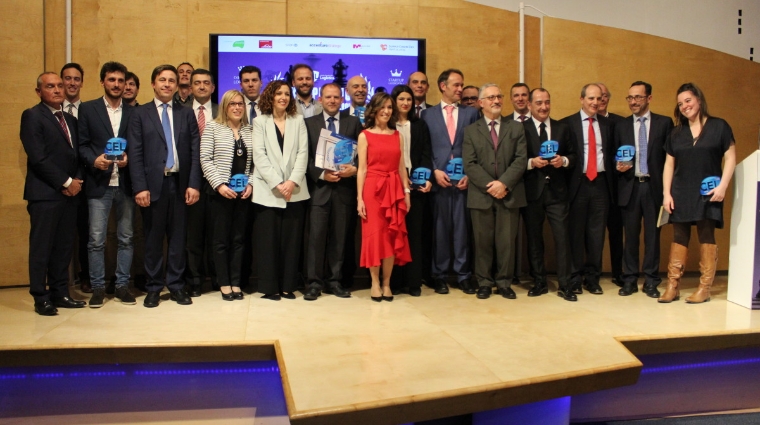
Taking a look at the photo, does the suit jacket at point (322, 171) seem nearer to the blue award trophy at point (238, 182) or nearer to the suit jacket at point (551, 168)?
the blue award trophy at point (238, 182)

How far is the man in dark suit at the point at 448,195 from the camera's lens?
16.7 ft

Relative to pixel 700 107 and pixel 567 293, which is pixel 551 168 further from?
pixel 700 107

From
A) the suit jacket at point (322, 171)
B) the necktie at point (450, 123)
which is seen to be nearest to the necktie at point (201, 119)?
the suit jacket at point (322, 171)

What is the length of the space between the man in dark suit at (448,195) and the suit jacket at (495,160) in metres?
0.20

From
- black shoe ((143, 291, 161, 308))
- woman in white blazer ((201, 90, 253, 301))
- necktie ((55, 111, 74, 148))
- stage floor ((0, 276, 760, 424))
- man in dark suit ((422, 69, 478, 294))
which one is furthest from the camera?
man in dark suit ((422, 69, 478, 294))

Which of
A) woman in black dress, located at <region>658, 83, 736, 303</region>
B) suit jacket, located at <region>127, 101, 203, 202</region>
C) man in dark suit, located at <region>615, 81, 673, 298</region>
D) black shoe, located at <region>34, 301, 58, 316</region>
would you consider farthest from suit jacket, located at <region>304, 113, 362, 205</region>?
woman in black dress, located at <region>658, 83, 736, 303</region>

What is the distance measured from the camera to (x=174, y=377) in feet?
12.1

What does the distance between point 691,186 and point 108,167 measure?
401 centimetres

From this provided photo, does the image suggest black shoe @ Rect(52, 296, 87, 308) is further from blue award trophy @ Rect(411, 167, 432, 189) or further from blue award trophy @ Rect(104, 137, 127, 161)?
blue award trophy @ Rect(411, 167, 432, 189)

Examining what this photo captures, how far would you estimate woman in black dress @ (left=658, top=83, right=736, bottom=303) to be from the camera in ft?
15.5

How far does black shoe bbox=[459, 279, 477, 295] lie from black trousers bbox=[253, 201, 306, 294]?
1296 millimetres

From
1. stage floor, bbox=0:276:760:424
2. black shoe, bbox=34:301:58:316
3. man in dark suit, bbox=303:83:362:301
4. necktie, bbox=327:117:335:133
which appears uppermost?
necktie, bbox=327:117:335:133

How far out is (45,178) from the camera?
4.30 meters

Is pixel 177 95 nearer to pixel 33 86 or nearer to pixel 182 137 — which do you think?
pixel 182 137
